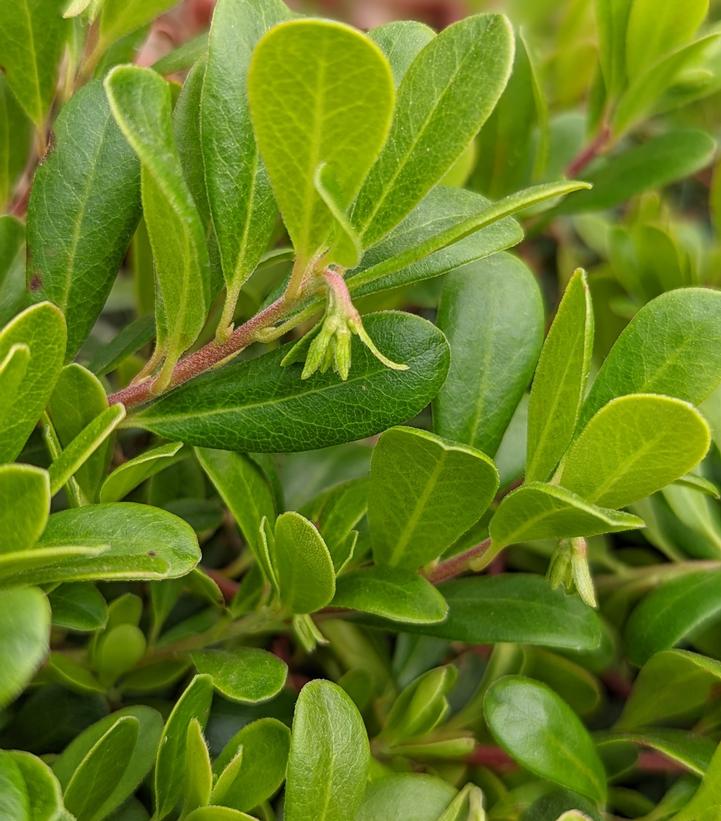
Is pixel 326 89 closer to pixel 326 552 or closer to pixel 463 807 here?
pixel 326 552

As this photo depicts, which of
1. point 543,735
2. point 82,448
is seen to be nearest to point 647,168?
point 543,735

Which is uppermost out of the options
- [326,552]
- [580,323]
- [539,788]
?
[580,323]

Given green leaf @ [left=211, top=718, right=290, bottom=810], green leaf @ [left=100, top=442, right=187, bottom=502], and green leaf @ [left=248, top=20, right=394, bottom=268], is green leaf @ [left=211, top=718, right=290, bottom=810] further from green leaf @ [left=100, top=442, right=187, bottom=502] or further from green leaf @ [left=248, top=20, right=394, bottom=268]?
green leaf @ [left=248, top=20, right=394, bottom=268]

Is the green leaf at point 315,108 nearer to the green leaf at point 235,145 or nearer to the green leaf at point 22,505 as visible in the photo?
the green leaf at point 235,145

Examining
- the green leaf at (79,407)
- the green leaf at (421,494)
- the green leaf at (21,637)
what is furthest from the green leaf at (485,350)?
the green leaf at (21,637)

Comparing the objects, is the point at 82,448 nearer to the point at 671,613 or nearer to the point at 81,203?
the point at 81,203

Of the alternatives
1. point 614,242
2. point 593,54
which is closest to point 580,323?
point 614,242

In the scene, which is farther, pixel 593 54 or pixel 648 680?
pixel 593 54
